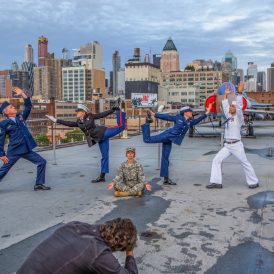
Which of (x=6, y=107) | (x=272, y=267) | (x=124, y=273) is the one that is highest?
(x=6, y=107)

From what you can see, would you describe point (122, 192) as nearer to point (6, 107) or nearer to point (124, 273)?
point (6, 107)

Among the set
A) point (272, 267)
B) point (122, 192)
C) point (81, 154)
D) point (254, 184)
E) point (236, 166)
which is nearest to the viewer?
point (272, 267)

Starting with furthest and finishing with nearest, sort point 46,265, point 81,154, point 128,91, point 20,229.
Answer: point 128,91 → point 81,154 → point 20,229 → point 46,265

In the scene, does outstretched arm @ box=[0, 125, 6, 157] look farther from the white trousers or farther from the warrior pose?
the white trousers

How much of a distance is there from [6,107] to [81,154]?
5.63 m

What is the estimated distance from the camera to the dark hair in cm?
264

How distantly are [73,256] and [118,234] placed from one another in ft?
1.11

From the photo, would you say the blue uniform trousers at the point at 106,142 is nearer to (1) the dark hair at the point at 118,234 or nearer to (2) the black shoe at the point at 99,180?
(2) the black shoe at the point at 99,180

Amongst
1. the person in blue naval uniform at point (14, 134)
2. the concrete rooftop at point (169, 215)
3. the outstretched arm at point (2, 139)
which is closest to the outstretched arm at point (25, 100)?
the person in blue naval uniform at point (14, 134)

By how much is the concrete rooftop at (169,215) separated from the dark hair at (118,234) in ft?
4.68

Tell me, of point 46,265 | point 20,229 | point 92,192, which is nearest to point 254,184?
point 92,192

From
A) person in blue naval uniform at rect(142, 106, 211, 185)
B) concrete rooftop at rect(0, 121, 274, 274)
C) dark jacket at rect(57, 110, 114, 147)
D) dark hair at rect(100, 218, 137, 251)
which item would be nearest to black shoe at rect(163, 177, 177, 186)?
person in blue naval uniform at rect(142, 106, 211, 185)

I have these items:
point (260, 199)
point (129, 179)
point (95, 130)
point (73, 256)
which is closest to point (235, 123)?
point (260, 199)

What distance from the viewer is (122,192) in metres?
6.92
